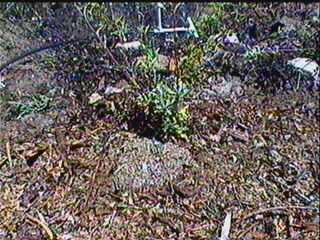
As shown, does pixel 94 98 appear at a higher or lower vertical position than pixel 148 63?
lower

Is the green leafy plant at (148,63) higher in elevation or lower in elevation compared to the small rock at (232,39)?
higher

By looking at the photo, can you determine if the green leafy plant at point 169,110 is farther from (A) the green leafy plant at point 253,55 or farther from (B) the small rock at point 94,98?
(A) the green leafy plant at point 253,55

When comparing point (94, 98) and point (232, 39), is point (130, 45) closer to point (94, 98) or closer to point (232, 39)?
point (94, 98)

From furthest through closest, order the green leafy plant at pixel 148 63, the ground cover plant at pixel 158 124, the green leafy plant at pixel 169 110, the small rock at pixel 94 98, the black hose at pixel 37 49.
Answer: the black hose at pixel 37 49, the green leafy plant at pixel 148 63, the small rock at pixel 94 98, the green leafy plant at pixel 169 110, the ground cover plant at pixel 158 124

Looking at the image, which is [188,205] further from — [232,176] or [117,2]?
[117,2]

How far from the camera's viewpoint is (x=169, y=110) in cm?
247

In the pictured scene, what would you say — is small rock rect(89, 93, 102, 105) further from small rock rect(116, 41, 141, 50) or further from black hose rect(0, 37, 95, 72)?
black hose rect(0, 37, 95, 72)

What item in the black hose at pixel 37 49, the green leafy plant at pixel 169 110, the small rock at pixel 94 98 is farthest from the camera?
the black hose at pixel 37 49

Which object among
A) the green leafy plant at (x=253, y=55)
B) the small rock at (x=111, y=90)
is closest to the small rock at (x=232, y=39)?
the green leafy plant at (x=253, y=55)

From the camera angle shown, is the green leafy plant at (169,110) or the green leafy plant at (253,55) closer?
the green leafy plant at (169,110)

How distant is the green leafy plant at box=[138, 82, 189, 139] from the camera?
8.11ft

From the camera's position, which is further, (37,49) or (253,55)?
(37,49)

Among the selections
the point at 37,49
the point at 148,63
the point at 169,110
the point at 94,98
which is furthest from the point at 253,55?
the point at 37,49

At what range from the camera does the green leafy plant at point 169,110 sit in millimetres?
2473
